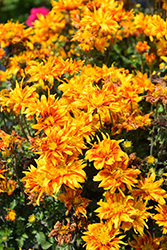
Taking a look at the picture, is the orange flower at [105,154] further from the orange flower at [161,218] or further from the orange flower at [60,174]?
the orange flower at [161,218]

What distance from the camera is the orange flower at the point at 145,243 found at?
1.72 metres

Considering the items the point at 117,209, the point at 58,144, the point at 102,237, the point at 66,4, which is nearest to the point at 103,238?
the point at 102,237

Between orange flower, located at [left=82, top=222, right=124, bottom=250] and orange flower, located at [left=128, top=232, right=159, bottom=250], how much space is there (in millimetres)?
222

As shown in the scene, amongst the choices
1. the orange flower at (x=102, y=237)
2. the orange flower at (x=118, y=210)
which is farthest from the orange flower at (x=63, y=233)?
the orange flower at (x=118, y=210)

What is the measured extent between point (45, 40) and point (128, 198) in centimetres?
226

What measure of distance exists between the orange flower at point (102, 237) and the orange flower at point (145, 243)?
222 millimetres

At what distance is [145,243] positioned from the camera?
68.5 inches

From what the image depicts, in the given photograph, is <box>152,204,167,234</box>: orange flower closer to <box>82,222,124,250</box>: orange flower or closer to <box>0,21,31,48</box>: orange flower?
<box>82,222,124,250</box>: orange flower

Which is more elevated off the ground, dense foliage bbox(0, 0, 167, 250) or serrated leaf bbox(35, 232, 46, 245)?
dense foliage bbox(0, 0, 167, 250)

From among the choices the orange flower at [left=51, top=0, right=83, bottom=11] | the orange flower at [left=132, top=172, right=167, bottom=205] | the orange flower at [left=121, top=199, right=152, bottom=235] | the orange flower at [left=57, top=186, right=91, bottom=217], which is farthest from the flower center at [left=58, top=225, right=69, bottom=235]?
the orange flower at [left=51, top=0, right=83, bottom=11]

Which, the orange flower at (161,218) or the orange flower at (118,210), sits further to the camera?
the orange flower at (161,218)

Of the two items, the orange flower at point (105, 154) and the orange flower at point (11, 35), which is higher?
the orange flower at point (11, 35)

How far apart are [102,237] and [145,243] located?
357 mm

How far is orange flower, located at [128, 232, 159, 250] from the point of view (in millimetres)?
1721
